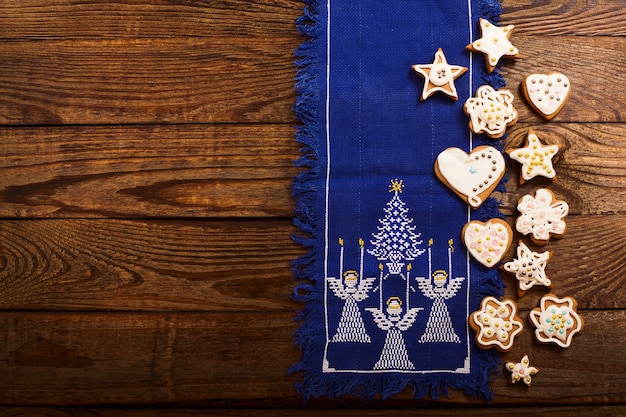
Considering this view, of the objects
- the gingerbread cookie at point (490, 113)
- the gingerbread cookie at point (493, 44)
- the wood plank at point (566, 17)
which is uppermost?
the wood plank at point (566, 17)

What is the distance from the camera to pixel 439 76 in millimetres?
930

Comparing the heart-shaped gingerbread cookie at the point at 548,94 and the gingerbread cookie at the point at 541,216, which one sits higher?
the heart-shaped gingerbread cookie at the point at 548,94

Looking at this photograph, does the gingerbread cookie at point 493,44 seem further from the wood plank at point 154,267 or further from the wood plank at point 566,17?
the wood plank at point 154,267

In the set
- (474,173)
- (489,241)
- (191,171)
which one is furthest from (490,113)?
(191,171)

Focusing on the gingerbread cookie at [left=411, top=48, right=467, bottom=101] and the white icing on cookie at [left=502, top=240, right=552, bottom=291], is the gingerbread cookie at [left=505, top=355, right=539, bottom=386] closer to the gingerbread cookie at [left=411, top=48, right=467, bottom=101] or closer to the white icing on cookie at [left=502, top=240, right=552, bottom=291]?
the white icing on cookie at [left=502, top=240, right=552, bottom=291]

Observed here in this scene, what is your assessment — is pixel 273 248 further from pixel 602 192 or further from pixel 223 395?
pixel 602 192

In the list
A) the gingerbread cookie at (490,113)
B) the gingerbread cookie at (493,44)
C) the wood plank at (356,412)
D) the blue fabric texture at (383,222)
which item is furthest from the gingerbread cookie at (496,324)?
the gingerbread cookie at (493,44)

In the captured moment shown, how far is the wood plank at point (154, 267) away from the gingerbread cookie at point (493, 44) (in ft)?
1.47

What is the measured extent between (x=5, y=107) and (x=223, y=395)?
63 centimetres

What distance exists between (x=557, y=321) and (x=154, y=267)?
68 centimetres

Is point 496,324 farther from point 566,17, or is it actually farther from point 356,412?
point 566,17

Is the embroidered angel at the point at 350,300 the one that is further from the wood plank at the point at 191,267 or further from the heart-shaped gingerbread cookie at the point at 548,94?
the heart-shaped gingerbread cookie at the point at 548,94

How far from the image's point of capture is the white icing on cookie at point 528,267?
0.91 metres

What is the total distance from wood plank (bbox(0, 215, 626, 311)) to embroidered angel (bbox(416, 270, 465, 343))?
98 mm
